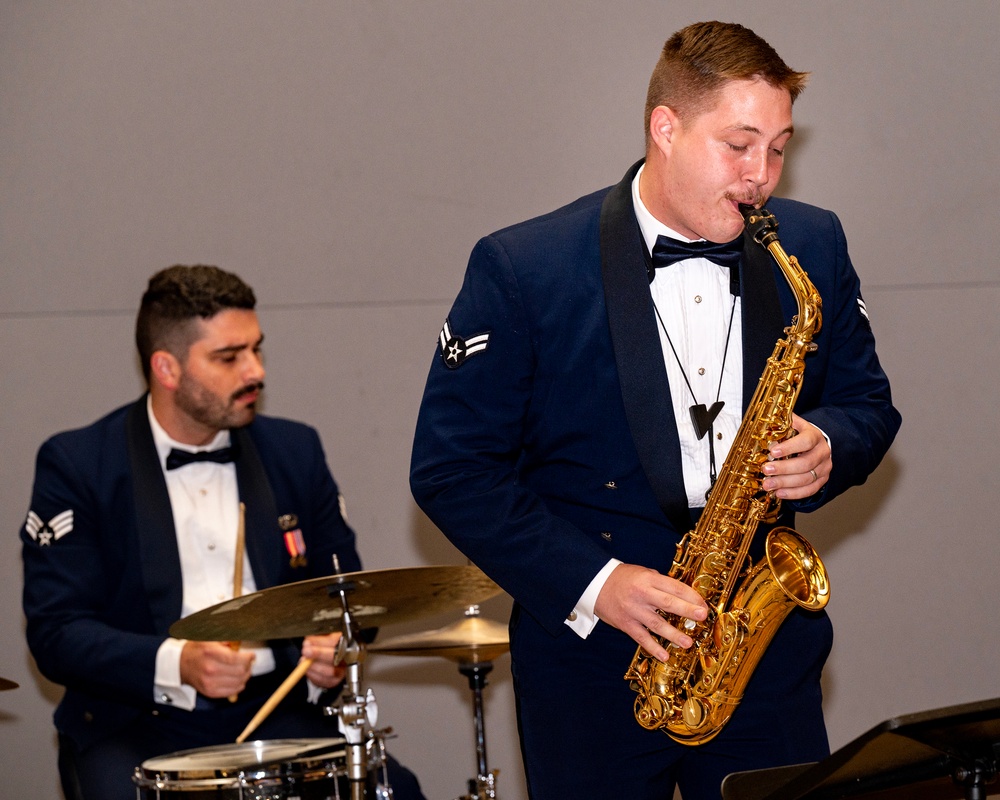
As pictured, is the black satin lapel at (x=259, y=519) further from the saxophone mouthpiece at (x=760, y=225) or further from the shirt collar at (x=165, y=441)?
the saxophone mouthpiece at (x=760, y=225)

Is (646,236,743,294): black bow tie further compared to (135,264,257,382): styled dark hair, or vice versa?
(135,264,257,382): styled dark hair

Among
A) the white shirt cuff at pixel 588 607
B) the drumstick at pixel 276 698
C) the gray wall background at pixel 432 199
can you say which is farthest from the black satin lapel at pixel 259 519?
the white shirt cuff at pixel 588 607

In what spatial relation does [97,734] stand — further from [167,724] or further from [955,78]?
[955,78]

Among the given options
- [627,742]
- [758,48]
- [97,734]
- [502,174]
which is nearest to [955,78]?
[502,174]

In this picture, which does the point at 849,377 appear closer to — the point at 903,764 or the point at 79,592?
the point at 903,764

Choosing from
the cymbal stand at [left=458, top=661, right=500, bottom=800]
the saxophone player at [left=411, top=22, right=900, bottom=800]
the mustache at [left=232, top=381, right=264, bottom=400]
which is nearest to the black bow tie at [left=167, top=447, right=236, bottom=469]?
the mustache at [left=232, top=381, right=264, bottom=400]

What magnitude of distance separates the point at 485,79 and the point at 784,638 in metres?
2.97

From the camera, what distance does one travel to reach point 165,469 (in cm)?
385

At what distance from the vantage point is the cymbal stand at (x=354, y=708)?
2.92 meters

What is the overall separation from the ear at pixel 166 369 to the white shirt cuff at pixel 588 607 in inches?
82.1

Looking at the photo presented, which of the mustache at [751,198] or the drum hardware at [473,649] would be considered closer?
the mustache at [751,198]

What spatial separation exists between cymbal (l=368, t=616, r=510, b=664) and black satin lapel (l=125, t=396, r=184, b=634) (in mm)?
620

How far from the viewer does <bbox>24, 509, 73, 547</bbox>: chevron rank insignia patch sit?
3.64 m

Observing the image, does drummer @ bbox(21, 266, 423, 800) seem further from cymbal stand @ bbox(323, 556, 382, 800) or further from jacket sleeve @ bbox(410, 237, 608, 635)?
jacket sleeve @ bbox(410, 237, 608, 635)
